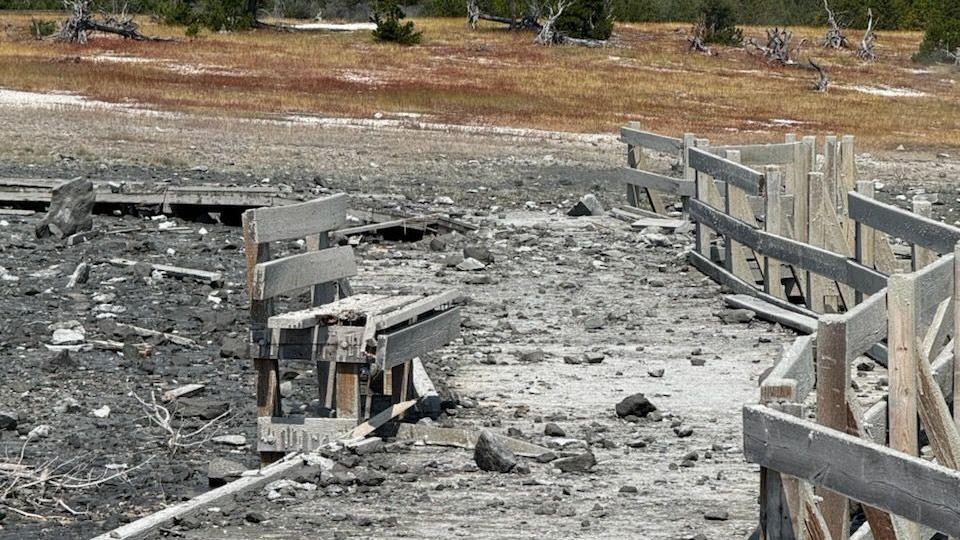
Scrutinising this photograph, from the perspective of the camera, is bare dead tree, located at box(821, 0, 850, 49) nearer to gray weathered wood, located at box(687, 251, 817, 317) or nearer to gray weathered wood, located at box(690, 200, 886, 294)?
gray weathered wood, located at box(687, 251, 817, 317)

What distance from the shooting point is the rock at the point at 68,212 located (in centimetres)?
1617

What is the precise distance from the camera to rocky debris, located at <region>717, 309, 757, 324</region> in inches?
510

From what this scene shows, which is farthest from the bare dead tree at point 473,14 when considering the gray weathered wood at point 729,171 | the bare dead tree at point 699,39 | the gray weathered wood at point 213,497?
the gray weathered wood at point 213,497

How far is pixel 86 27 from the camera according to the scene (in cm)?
5962

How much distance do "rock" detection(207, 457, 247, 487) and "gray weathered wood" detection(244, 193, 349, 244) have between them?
1.35 meters

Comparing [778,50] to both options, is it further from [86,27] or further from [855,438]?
[855,438]

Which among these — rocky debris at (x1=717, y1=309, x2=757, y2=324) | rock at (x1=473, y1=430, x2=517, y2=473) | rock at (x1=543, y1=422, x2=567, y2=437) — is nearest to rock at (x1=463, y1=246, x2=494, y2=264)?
rocky debris at (x1=717, y1=309, x2=757, y2=324)

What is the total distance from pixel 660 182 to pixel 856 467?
1416 cm

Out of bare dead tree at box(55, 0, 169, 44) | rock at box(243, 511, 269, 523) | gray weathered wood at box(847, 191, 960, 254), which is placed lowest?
bare dead tree at box(55, 0, 169, 44)

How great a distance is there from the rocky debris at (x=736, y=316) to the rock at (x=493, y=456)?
16.2 feet

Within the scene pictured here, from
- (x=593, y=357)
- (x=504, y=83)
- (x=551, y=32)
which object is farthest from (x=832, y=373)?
(x=551, y=32)

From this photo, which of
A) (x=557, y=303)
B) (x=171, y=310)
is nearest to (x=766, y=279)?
(x=557, y=303)

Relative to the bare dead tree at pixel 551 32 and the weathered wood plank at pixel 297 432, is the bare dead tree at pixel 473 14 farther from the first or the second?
the weathered wood plank at pixel 297 432

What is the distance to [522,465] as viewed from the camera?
845 cm
